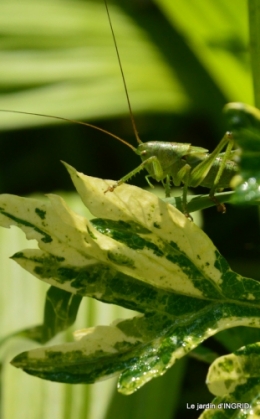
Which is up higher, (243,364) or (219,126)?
(219,126)

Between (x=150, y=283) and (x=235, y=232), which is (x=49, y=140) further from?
(x=150, y=283)

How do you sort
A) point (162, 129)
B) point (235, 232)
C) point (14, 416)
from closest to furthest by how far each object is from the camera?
1. point (14, 416)
2. point (235, 232)
3. point (162, 129)

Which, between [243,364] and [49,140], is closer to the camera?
[243,364]

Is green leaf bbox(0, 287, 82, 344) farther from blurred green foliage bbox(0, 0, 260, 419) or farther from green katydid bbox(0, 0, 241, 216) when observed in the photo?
blurred green foliage bbox(0, 0, 260, 419)

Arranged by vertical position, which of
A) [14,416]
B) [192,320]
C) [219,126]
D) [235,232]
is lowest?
[14,416]

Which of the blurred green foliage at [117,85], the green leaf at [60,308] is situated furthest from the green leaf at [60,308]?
the blurred green foliage at [117,85]

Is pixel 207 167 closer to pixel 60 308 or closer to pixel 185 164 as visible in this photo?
pixel 185 164

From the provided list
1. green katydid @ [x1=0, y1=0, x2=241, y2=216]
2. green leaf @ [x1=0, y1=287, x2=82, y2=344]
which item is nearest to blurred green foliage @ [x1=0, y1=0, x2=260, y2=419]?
green katydid @ [x1=0, y1=0, x2=241, y2=216]

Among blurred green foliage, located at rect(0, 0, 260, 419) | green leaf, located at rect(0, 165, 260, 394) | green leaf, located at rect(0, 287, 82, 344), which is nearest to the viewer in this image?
green leaf, located at rect(0, 165, 260, 394)

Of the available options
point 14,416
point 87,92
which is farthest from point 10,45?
point 14,416
